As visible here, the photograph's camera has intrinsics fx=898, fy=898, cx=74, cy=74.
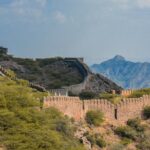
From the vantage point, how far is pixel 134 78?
181625 millimetres

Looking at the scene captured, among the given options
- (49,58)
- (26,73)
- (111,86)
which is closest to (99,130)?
(111,86)

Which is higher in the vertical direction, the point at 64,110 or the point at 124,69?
the point at 124,69

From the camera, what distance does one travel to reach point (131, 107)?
53375 millimetres

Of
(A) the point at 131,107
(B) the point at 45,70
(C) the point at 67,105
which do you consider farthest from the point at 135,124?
(B) the point at 45,70

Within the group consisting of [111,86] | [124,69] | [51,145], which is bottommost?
[51,145]

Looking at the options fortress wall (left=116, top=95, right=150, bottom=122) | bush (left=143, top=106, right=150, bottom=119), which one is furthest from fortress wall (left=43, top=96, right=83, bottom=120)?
bush (left=143, top=106, right=150, bottom=119)

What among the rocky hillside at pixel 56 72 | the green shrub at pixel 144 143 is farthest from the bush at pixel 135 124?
the rocky hillside at pixel 56 72

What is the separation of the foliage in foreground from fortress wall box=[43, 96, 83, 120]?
58.4 inches

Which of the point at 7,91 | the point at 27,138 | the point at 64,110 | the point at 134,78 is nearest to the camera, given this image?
the point at 27,138

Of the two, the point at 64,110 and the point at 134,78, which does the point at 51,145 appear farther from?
the point at 134,78

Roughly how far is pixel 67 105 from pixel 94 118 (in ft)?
7.29

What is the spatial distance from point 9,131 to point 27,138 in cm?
100

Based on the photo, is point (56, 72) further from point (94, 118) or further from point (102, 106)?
point (94, 118)

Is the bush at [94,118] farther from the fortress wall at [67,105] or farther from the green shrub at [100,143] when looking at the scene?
the green shrub at [100,143]
